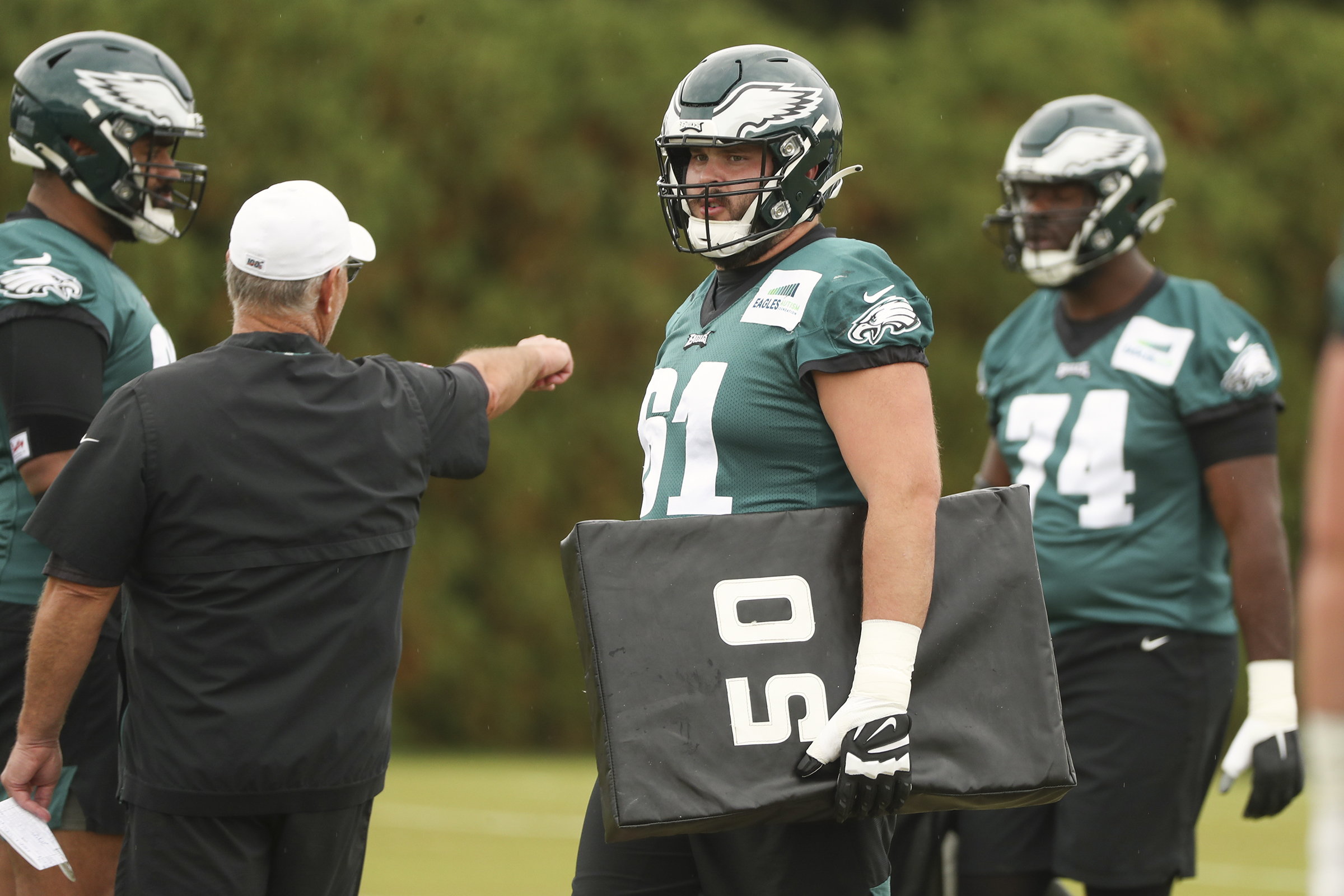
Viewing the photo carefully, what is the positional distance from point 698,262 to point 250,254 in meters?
7.14

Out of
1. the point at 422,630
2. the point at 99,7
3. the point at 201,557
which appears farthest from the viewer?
the point at 422,630

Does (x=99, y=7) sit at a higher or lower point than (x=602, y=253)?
higher

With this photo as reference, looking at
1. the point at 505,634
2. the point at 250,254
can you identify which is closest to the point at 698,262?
the point at 505,634

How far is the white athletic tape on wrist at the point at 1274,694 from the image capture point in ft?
12.0

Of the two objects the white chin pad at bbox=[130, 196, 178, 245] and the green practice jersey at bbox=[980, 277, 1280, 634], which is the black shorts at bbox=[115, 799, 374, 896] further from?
the green practice jersey at bbox=[980, 277, 1280, 634]

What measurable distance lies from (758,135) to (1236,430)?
1561 millimetres

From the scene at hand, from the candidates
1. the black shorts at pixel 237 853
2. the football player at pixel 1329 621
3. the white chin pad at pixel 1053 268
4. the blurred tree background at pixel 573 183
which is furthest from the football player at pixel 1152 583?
the blurred tree background at pixel 573 183

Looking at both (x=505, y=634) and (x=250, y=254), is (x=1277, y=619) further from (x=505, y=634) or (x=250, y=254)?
(x=505, y=634)

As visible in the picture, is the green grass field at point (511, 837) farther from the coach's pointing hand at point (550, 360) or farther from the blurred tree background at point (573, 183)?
the coach's pointing hand at point (550, 360)

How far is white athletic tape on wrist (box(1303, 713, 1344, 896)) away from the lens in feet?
4.62

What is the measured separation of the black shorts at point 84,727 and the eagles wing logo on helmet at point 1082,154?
2675 mm

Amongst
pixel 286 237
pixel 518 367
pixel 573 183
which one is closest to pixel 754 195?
pixel 518 367

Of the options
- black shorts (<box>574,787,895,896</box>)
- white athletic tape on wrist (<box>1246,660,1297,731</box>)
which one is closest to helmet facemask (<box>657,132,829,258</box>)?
black shorts (<box>574,787,895,896</box>)

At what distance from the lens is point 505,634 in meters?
9.73
